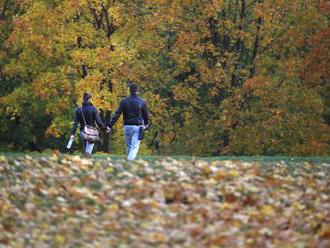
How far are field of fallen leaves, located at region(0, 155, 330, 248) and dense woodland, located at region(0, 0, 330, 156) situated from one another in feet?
60.8

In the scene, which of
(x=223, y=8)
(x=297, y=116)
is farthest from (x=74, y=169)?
(x=223, y=8)

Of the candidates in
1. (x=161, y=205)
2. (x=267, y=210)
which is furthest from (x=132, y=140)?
(x=267, y=210)

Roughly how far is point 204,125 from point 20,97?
7.97 meters

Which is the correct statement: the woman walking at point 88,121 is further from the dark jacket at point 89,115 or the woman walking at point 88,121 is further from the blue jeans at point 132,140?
the blue jeans at point 132,140

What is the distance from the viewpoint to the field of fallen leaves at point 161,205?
11.1 metres

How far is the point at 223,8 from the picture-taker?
3644 cm

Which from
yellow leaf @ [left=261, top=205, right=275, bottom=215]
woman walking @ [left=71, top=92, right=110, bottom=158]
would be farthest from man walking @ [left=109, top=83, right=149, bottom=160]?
yellow leaf @ [left=261, top=205, right=275, bottom=215]

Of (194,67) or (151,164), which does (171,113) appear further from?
(151,164)

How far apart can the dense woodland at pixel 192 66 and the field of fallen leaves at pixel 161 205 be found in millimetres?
18520

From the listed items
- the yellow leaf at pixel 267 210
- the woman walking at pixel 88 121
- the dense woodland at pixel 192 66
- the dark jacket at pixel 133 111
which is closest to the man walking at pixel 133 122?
the dark jacket at pixel 133 111

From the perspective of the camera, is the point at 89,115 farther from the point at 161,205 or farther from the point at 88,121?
the point at 161,205

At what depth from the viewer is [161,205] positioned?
12.4 m

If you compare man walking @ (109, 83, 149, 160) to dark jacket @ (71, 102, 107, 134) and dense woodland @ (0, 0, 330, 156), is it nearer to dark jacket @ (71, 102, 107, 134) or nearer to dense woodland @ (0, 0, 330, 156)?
dark jacket @ (71, 102, 107, 134)

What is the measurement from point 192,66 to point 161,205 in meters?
24.7
